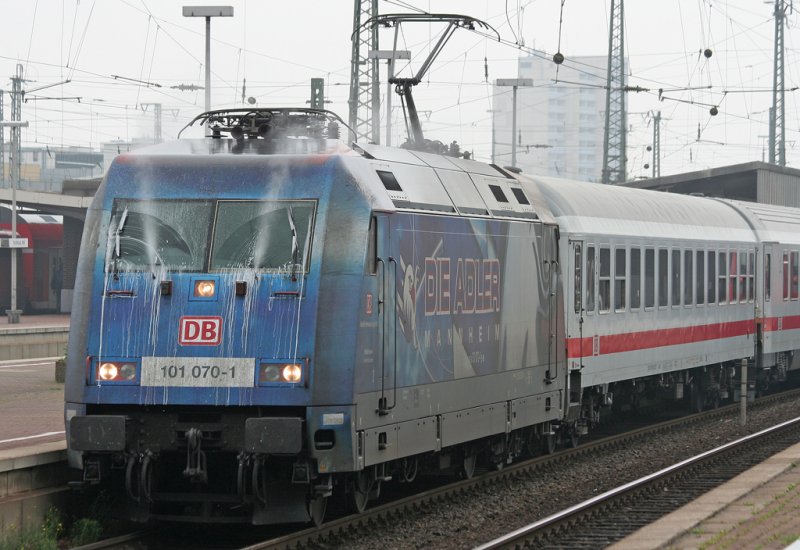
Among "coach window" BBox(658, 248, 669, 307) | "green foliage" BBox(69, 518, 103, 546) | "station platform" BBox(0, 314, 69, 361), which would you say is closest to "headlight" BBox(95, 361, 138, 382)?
"green foliage" BBox(69, 518, 103, 546)

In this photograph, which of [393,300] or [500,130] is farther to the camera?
[500,130]

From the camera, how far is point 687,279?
2214 centimetres

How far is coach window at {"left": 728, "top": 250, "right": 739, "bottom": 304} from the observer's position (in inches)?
957

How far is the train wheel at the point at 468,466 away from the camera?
1523cm

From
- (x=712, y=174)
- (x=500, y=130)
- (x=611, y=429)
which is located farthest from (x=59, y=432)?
(x=500, y=130)

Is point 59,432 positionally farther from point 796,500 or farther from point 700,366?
point 700,366

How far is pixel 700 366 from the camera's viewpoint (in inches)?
917

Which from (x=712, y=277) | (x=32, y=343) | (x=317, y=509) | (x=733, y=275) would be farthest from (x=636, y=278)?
(x=32, y=343)

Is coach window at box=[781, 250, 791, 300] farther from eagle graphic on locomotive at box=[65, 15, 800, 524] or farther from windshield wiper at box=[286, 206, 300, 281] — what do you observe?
windshield wiper at box=[286, 206, 300, 281]

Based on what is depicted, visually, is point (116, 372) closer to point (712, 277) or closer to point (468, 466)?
point (468, 466)

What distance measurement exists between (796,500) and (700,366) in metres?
10.1

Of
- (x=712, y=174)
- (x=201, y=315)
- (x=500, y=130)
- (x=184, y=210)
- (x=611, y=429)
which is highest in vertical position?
(x=500, y=130)

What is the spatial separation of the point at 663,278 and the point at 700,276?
191cm

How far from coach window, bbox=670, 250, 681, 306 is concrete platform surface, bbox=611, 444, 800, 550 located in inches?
242
